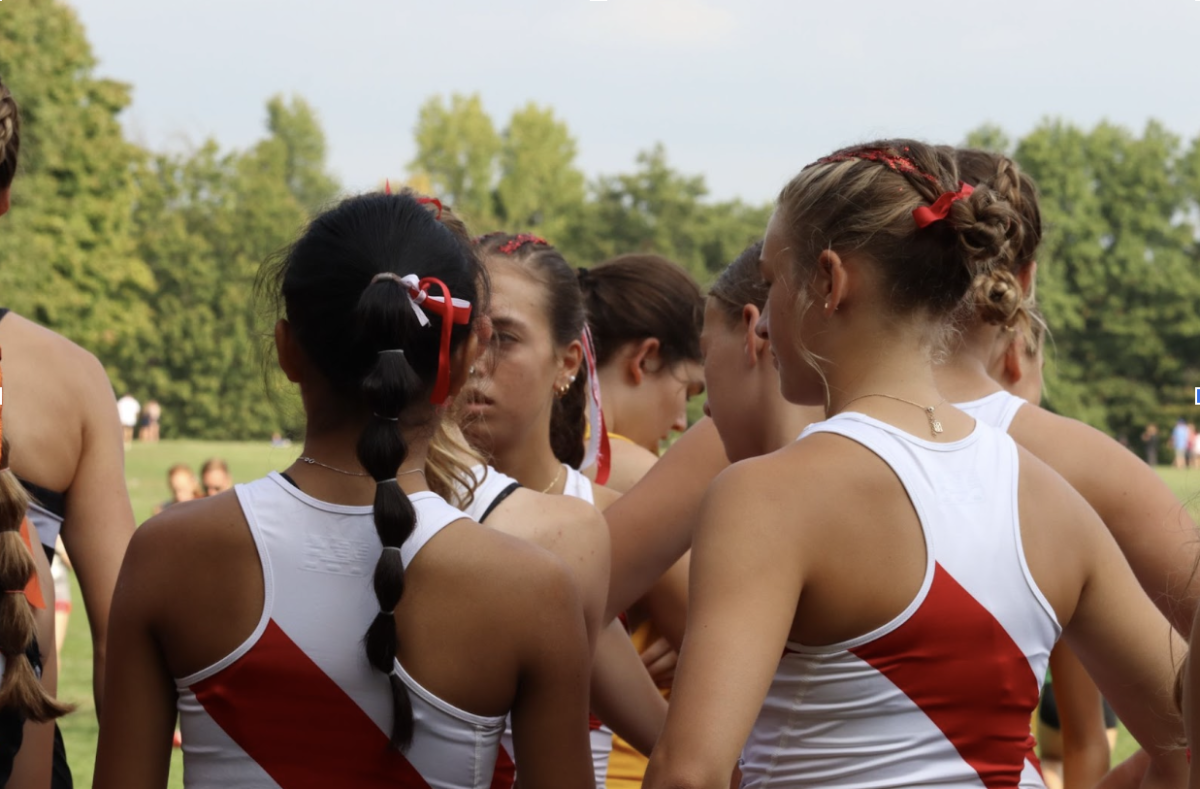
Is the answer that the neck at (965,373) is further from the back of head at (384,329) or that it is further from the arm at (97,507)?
the arm at (97,507)

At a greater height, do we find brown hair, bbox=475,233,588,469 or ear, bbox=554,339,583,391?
brown hair, bbox=475,233,588,469

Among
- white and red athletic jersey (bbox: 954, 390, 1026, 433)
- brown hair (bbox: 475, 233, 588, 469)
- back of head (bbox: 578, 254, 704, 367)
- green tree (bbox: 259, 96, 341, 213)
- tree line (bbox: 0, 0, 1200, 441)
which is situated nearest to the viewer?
white and red athletic jersey (bbox: 954, 390, 1026, 433)

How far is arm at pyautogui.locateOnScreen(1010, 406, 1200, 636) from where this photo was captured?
9.02ft

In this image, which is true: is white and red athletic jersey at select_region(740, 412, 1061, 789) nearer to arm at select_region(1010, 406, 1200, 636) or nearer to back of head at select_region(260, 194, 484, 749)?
back of head at select_region(260, 194, 484, 749)

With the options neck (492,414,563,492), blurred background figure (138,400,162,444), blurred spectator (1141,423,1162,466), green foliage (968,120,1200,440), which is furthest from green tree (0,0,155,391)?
neck (492,414,563,492)

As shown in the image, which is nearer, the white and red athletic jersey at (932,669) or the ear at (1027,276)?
the white and red athletic jersey at (932,669)

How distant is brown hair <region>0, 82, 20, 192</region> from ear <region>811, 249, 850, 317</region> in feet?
4.95

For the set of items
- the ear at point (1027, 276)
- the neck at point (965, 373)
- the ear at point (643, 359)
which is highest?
the ear at point (1027, 276)

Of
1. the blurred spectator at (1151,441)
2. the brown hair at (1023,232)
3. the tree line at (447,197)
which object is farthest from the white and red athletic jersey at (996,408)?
the blurred spectator at (1151,441)

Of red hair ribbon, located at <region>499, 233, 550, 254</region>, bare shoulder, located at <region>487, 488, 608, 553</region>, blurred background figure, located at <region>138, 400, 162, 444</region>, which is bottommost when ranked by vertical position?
blurred background figure, located at <region>138, 400, 162, 444</region>

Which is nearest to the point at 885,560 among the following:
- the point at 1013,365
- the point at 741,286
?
the point at 741,286

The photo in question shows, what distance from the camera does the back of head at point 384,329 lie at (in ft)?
6.48

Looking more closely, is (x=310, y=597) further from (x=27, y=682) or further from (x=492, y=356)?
(x=492, y=356)

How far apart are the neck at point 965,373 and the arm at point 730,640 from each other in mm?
1148
